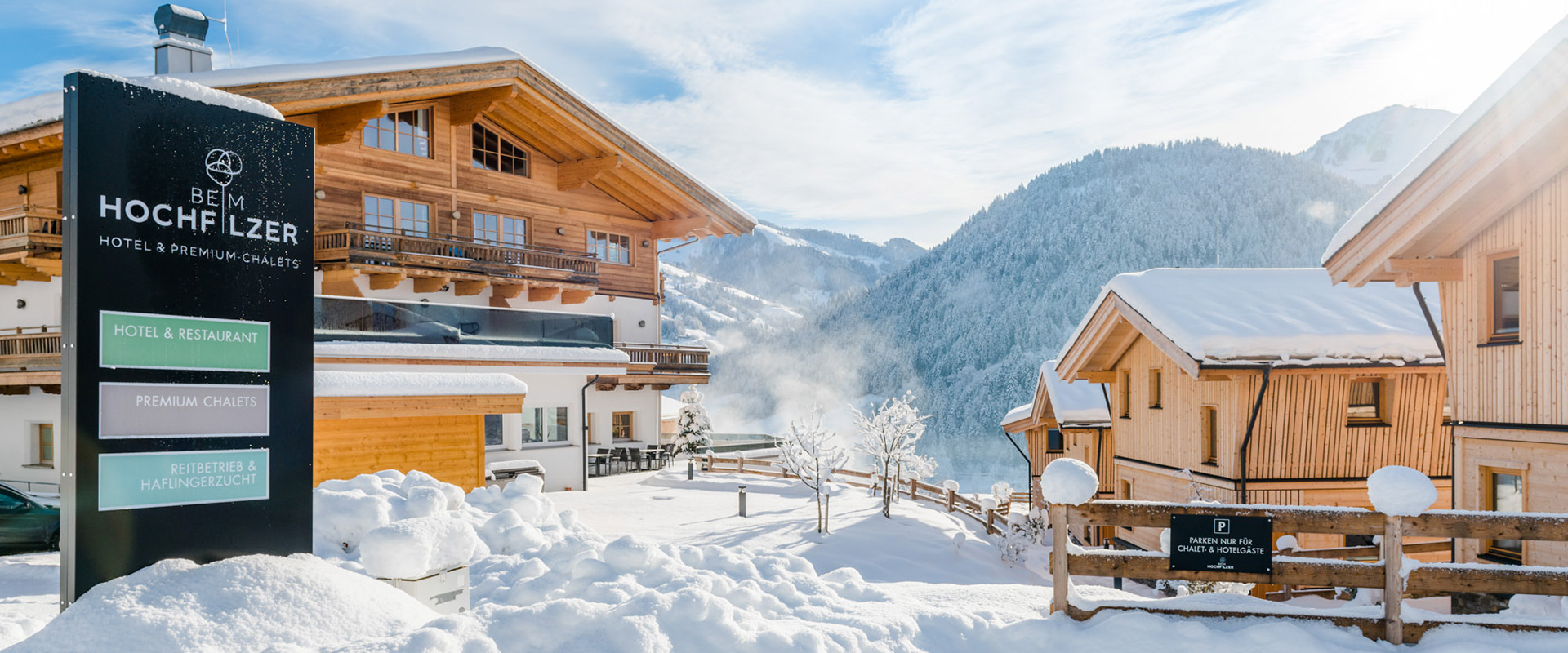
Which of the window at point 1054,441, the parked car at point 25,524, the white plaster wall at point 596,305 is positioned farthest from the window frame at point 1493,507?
the parked car at point 25,524

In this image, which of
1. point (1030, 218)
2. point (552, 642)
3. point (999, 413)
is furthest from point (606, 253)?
point (1030, 218)

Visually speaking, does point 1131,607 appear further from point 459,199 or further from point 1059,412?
point 459,199

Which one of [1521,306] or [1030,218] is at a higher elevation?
[1030,218]

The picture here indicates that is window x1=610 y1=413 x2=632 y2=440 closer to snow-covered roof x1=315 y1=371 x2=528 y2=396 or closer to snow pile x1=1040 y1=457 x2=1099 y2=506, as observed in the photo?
snow-covered roof x1=315 y1=371 x2=528 y2=396

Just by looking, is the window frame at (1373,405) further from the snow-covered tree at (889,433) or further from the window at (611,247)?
the window at (611,247)

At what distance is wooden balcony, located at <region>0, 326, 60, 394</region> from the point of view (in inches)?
667

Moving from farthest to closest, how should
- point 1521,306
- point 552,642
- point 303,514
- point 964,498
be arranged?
point 964,498 < point 1521,306 < point 303,514 < point 552,642

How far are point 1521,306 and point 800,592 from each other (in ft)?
28.5

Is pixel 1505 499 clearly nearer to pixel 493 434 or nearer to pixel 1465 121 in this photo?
pixel 1465 121

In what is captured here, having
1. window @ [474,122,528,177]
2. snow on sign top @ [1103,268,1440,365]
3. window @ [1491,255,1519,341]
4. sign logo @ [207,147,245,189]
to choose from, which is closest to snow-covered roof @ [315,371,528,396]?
window @ [474,122,528,177]

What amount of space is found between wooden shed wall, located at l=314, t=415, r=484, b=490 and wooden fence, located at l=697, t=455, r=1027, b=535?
12140 mm

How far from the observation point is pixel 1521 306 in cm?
959

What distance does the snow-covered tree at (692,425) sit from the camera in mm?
38906

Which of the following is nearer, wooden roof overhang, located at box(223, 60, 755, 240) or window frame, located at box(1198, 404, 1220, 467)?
window frame, located at box(1198, 404, 1220, 467)
